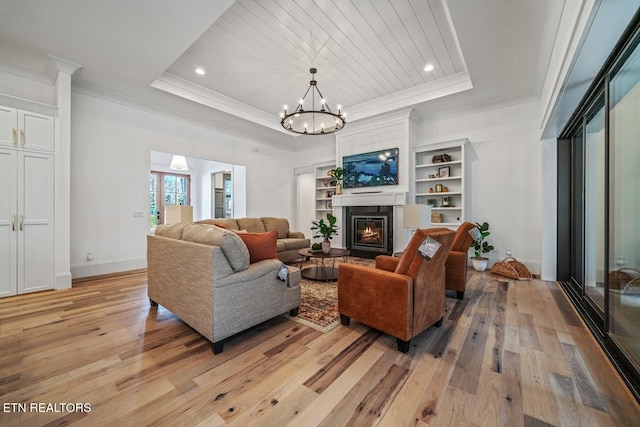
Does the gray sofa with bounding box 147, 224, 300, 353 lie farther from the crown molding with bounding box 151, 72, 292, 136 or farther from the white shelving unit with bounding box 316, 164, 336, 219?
the white shelving unit with bounding box 316, 164, 336, 219

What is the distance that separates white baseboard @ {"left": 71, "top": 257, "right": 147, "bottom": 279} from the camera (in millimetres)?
3996

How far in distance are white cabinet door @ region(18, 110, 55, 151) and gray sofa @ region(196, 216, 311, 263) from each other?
2.18 metres

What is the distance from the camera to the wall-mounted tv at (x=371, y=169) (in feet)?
17.2

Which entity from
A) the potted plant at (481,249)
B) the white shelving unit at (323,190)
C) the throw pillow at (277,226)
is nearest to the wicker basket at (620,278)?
the potted plant at (481,249)

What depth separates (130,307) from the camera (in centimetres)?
285

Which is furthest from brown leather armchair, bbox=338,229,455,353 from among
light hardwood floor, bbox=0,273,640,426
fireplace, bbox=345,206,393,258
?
fireplace, bbox=345,206,393,258

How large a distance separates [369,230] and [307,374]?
4.25 m

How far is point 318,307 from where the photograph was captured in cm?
282

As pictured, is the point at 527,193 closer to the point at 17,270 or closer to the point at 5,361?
the point at 5,361

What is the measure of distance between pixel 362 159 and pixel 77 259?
213 inches

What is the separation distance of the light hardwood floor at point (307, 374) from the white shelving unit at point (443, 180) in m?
2.57

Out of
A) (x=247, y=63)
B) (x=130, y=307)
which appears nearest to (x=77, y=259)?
(x=130, y=307)

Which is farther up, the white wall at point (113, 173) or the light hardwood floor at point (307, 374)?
the white wall at point (113, 173)

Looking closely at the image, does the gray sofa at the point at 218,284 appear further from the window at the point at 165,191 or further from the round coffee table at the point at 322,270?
the window at the point at 165,191
